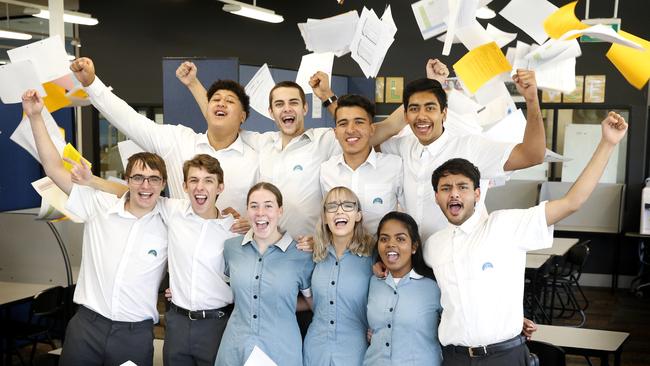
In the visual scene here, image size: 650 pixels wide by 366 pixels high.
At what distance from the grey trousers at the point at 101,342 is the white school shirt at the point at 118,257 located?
4 centimetres

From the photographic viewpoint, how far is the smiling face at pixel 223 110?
10.8 feet

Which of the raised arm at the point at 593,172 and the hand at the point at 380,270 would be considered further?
the hand at the point at 380,270

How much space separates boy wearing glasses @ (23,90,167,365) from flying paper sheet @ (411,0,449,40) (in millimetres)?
1352

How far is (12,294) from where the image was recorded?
202 inches

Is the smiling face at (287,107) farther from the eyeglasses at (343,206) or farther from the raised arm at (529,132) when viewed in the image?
the raised arm at (529,132)

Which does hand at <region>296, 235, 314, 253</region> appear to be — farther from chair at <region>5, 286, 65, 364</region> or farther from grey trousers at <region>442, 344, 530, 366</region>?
chair at <region>5, 286, 65, 364</region>

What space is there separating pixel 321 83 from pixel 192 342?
1.39m

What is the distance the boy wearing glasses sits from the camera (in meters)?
2.97

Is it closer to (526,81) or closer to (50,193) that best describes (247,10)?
(50,193)

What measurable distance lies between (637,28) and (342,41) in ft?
24.2

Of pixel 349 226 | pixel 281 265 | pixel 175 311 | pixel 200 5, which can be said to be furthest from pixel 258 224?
pixel 200 5

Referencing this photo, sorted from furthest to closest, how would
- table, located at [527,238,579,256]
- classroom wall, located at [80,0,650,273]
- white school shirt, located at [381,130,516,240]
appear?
classroom wall, located at [80,0,650,273], table, located at [527,238,579,256], white school shirt, located at [381,130,516,240]

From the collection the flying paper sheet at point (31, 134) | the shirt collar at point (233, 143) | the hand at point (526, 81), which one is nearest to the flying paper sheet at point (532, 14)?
the hand at point (526, 81)

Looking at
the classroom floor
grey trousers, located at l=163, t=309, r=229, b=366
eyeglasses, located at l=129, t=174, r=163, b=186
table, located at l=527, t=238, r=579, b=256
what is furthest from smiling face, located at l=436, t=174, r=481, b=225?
table, located at l=527, t=238, r=579, b=256
